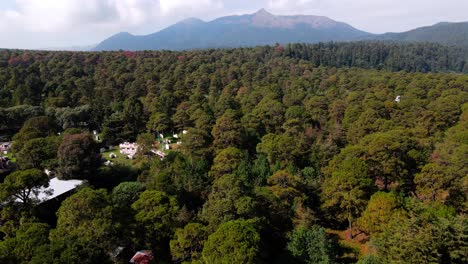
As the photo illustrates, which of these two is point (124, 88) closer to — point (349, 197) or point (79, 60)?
point (79, 60)

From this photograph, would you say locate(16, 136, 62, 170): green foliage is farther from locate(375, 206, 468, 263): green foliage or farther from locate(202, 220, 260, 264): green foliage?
locate(375, 206, 468, 263): green foliage

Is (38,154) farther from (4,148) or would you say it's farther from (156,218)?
(156,218)

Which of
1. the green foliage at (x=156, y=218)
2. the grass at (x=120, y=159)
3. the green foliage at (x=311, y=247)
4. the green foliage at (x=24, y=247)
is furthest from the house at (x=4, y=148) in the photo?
the green foliage at (x=311, y=247)

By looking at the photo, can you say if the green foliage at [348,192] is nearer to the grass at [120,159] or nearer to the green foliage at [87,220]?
the green foliage at [87,220]

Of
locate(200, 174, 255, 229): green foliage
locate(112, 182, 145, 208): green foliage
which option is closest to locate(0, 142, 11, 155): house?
locate(112, 182, 145, 208): green foliage

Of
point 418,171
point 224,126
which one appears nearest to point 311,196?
point 418,171

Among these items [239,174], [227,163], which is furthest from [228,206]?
[227,163]
